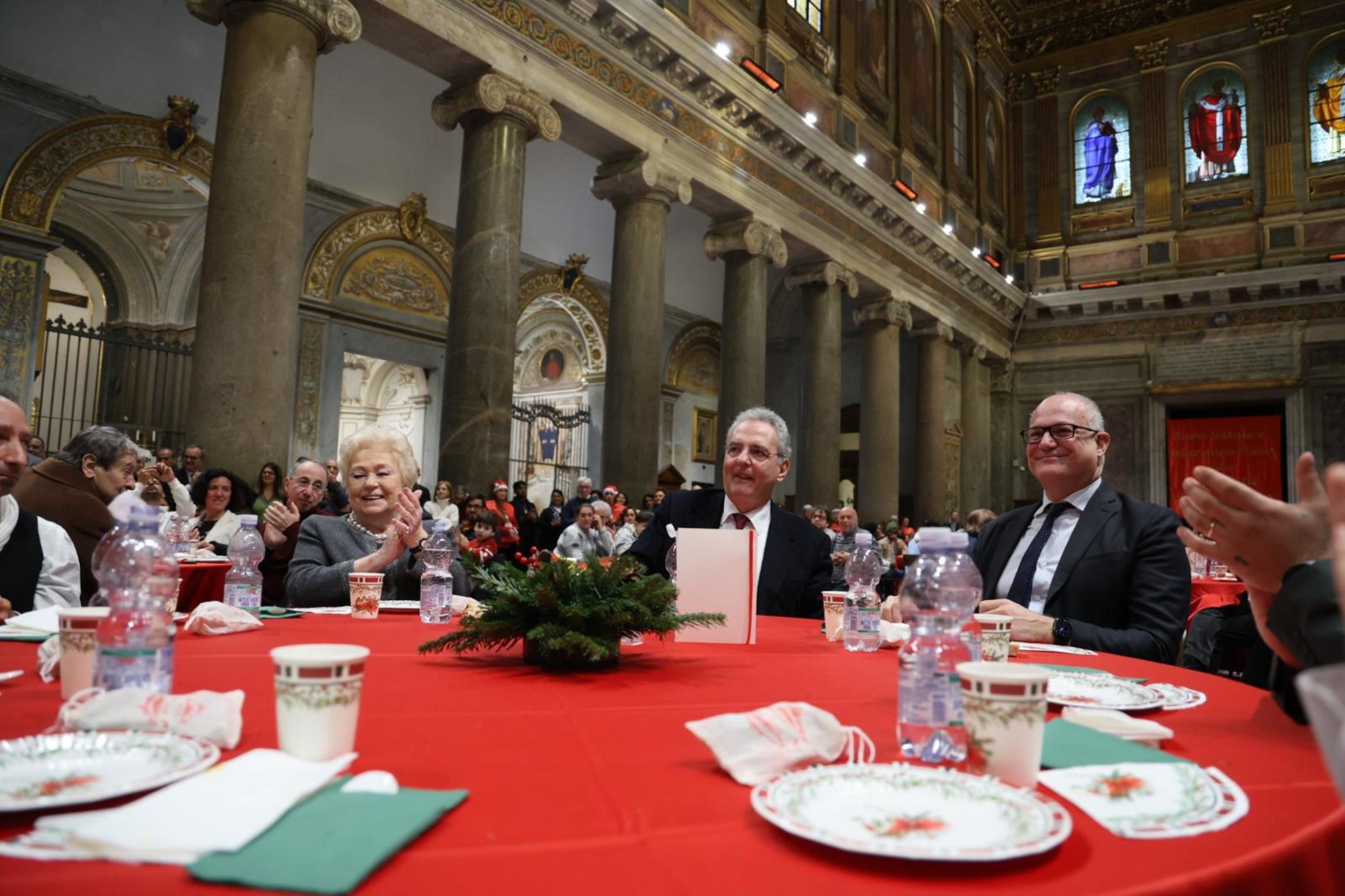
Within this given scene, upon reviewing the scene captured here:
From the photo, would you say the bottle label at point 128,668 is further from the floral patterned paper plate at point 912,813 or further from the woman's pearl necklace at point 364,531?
the woman's pearl necklace at point 364,531

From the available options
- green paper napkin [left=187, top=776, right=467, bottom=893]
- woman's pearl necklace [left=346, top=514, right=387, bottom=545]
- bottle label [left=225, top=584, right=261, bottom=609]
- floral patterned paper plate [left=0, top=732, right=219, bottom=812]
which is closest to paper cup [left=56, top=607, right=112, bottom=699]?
floral patterned paper plate [left=0, top=732, right=219, bottom=812]

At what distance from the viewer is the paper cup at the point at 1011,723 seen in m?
1.01

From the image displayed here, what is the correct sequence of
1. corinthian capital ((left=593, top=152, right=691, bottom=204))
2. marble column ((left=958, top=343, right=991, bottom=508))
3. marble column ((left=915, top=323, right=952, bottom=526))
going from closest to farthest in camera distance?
corinthian capital ((left=593, top=152, right=691, bottom=204)) → marble column ((left=915, top=323, right=952, bottom=526)) → marble column ((left=958, top=343, right=991, bottom=508))

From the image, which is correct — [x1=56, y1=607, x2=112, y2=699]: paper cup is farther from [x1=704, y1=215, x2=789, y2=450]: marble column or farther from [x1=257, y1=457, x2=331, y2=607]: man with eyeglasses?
[x1=704, y1=215, x2=789, y2=450]: marble column

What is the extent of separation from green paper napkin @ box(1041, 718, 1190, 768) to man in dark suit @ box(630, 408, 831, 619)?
6.64 feet

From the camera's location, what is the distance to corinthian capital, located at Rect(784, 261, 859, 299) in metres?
12.4

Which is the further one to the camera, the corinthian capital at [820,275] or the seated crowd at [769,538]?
the corinthian capital at [820,275]

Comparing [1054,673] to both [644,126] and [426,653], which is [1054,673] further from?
[644,126]

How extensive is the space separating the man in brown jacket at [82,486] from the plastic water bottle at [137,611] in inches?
107

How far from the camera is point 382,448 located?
3.17 metres

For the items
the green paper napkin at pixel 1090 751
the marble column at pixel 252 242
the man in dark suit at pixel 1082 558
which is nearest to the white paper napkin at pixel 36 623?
the green paper napkin at pixel 1090 751

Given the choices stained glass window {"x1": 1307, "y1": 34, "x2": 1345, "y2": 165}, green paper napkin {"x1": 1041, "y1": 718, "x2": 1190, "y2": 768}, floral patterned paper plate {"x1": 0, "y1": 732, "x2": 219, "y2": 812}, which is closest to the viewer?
floral patterned paper plate {"x1": 0, "y1": 732, "x2": 219, "y2": 812}

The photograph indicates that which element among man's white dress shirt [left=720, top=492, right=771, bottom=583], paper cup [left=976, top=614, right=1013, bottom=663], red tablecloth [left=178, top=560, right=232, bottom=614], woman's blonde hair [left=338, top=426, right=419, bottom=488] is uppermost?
woman's blonde hair [left=338, top=426, right=419, bottom=488]

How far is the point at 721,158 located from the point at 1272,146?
12.8 meters
